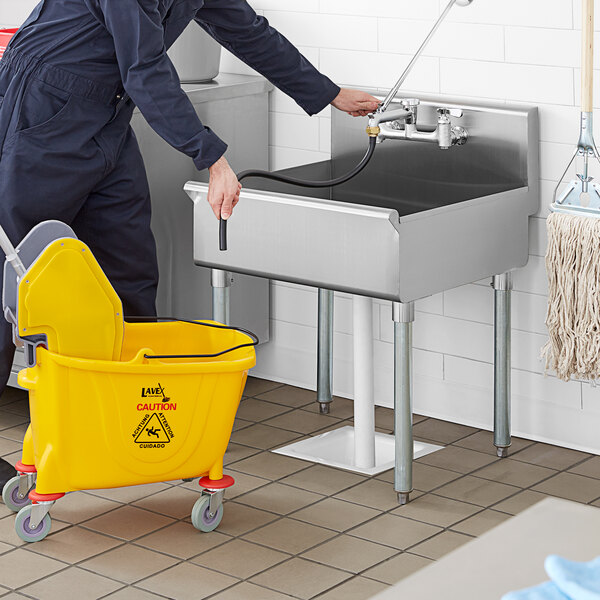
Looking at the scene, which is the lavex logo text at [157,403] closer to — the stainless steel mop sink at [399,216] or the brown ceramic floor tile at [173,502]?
the brown ceramic floor tile at [173,502]

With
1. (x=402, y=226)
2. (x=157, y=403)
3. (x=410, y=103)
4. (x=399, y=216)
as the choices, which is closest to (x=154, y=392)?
(x=157, y=403)

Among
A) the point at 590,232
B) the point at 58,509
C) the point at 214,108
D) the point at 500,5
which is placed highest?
the point at 500,5

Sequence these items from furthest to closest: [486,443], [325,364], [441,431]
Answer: [325,364]
[441,431]
[486,443]

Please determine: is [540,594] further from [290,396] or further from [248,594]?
[290,396]

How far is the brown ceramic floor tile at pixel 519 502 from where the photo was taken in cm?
289

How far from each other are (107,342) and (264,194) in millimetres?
584

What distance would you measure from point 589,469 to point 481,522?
18.1 inches

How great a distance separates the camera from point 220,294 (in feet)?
10.6

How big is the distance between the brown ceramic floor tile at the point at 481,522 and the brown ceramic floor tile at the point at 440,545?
30 mm

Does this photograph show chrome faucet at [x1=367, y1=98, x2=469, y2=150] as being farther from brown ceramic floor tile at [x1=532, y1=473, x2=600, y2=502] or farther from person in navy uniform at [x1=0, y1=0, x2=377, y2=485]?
brown ceramic floor tile at [x1=532, y1=473, x2=600, y2=502]

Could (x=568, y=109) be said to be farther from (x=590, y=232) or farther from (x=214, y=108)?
(x=214, y=108)

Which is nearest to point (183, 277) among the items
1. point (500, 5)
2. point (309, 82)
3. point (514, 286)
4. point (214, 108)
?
point (214, 108)

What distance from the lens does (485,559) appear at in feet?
4.54

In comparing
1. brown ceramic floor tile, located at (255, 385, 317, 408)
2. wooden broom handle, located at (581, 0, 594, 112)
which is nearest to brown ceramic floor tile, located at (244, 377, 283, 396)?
brown ceramic floor tile, located at (255, 385, 317, 408)
